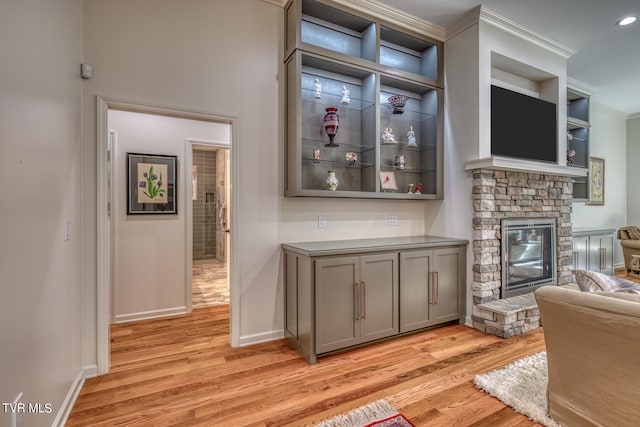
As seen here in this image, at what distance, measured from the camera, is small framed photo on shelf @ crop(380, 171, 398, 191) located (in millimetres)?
3443

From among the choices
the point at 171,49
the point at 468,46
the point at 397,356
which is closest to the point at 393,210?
the point at 397,356

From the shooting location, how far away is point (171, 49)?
2.60 metres

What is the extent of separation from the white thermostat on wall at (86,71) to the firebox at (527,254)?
4.00 meters

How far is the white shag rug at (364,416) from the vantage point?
5.90 feet

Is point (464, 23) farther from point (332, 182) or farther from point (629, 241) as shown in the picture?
point (629, 241)

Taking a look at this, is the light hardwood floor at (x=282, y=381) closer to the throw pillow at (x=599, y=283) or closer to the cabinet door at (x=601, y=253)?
the throw pillow at (x=599, y=283)

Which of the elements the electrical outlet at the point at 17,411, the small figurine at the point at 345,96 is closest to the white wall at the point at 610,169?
the small figurine at the point at 345,96

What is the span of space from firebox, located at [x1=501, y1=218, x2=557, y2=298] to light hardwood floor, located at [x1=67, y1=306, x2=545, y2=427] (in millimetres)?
643

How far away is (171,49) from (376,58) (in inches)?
→ 74.5

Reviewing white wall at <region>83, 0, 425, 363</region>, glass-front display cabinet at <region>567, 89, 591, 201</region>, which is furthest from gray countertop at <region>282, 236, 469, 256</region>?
glass-front display cabinet at <region>567, 89, 591, 201</region>

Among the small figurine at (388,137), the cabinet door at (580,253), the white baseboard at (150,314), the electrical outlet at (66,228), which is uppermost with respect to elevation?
the small figurine at (388,137)

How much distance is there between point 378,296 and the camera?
9.29 ft

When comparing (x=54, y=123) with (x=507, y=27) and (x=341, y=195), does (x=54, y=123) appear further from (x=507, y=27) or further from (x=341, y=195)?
(x=507, y=27)

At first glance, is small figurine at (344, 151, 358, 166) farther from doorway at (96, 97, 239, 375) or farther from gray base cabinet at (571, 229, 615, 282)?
gray base cabinet at (571, 229, 615, 282)
